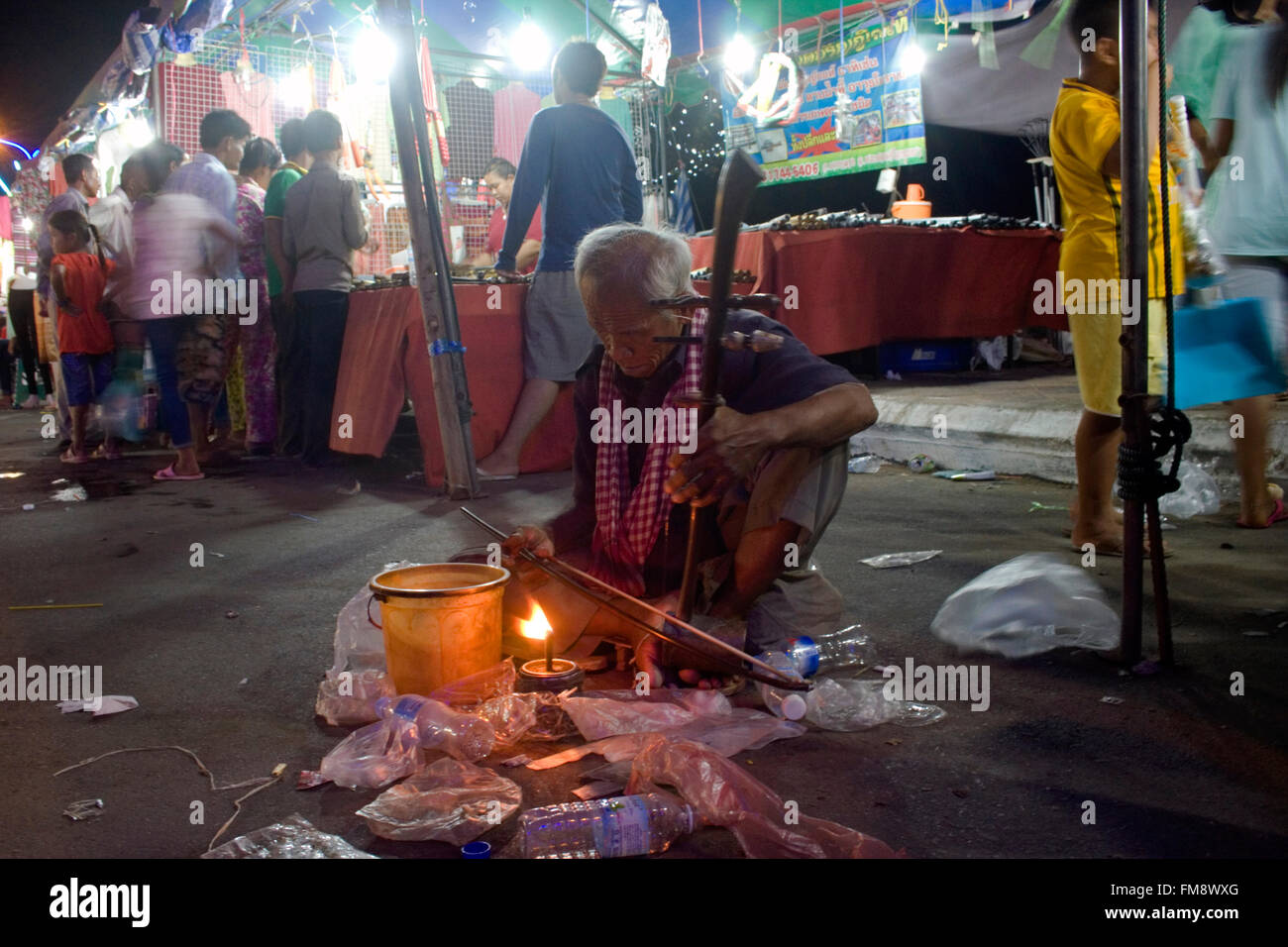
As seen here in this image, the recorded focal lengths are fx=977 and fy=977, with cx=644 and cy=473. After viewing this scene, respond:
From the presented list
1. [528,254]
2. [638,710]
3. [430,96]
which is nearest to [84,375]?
[528,254]

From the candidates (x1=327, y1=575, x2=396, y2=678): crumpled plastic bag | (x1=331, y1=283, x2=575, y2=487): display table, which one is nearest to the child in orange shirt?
(x1=331, y1=283, x2=575, y2=487): display table

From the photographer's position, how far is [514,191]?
562 centimetres

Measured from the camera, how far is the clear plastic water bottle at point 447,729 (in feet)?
7.39

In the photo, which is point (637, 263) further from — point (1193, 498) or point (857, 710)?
point (1193, 498)

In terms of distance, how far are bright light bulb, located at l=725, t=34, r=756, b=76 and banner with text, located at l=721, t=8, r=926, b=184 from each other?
0.15 metres

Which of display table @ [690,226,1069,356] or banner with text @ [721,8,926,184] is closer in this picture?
display table @ [690,226,1069,356]

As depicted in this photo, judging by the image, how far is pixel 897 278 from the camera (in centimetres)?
755

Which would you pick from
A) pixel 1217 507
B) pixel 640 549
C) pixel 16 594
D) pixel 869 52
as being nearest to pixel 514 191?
pixel 16 594

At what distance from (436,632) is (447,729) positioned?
30cm

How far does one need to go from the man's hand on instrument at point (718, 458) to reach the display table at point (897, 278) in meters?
4.46

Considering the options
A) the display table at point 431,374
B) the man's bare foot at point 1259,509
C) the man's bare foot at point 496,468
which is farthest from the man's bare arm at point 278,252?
the man's bare foot at point 1259,509

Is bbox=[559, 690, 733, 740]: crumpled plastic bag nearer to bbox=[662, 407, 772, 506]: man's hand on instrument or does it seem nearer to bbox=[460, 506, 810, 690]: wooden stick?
bbox=[460, 506, 810, 690]: wooden stick

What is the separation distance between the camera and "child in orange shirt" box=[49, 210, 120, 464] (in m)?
6.99

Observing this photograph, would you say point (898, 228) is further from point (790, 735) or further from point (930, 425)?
point (790, 735)
